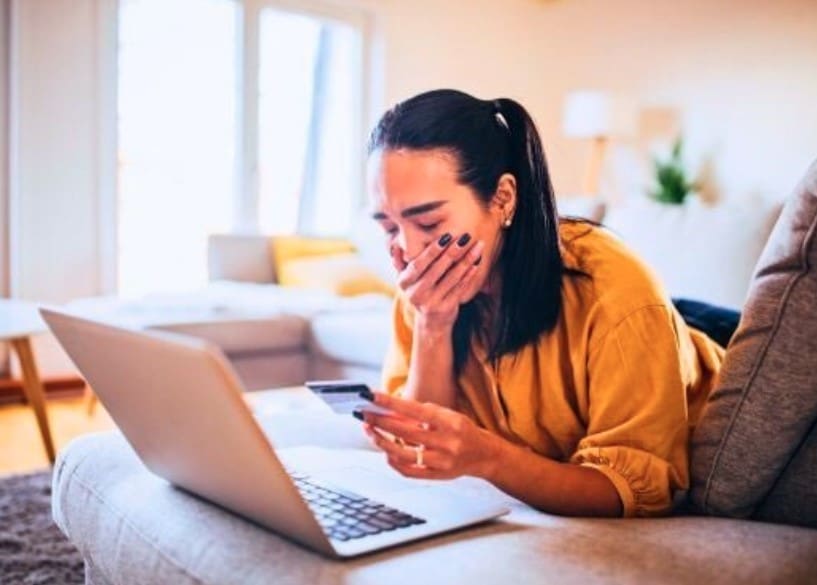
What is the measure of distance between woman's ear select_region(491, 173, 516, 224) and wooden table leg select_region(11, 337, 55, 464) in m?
1.84

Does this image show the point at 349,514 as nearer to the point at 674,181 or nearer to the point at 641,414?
the point at 641,414

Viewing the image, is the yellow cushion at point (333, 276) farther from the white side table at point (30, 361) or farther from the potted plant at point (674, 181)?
the potted plant at point (674, 181)

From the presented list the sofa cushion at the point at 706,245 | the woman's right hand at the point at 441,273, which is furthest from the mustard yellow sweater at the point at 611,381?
the sofa cushion at the point at 706,245

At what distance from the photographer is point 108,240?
3.81 m

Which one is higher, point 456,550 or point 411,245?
point 411,245

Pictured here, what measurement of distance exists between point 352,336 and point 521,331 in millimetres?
1769

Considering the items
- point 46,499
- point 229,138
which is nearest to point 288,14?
point 229,138

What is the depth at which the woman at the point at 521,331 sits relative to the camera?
34.3 inches

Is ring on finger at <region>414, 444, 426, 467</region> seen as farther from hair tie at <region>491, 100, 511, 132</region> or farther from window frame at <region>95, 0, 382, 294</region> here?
window frame at <region>95, 0, 382, 294</region>

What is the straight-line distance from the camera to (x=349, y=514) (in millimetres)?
807

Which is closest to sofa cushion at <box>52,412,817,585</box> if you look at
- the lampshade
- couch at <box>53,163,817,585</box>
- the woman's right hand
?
couch at <box>53,163,817,585</box>

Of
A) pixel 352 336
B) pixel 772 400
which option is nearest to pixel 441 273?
pixel 772 400

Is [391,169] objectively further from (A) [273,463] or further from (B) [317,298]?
(B) [317,298]

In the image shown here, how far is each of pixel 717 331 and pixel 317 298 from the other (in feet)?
6.53
